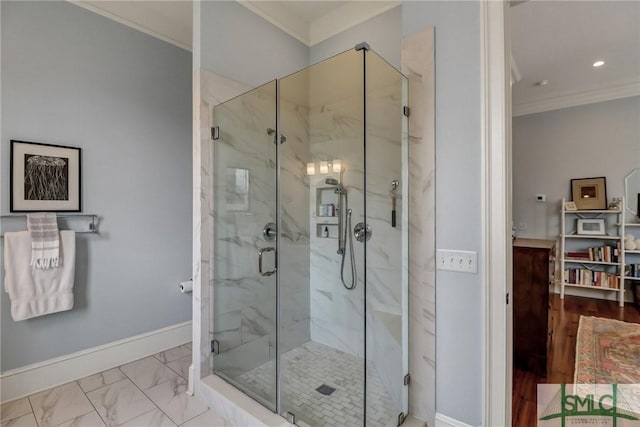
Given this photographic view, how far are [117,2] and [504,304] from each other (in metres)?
3.33

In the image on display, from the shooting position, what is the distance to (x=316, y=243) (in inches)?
95.9

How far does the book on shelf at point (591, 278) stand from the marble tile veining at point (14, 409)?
20.5 feet

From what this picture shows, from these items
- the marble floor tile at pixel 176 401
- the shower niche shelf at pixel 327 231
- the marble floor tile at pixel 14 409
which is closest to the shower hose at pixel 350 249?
the shower niche shelf at pixel 327 231

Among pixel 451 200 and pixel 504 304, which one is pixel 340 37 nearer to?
pixel 451 200

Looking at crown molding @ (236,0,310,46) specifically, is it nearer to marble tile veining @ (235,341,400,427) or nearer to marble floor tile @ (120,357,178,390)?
marble tile veining @ (235,341,400,427)

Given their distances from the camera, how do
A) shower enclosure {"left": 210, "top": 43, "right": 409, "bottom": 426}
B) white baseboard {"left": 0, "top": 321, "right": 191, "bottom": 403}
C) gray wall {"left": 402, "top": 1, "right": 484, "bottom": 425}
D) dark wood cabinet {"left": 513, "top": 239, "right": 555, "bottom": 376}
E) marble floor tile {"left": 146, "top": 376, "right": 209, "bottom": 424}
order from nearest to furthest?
gray wall {"left": 402, "top": 1, "right": 484, "bottom": 425}, shower enclosure {"left": 210, "top": 43, "right": 409, "bottom": 426}, marble floor tile {"left": 146, "top": 376, "right": 209, "bottom": 424}, white baseboard {"left": 0, "top": 321, "right": 191, "bottom": 403}, dark wood cabinet {"left": 513, "top": 239, "right": 555, "bottom": 376}

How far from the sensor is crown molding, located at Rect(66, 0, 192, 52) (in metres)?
2.28

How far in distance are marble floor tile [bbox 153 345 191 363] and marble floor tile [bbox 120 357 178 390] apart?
0.05 metres

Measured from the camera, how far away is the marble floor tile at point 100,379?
2.15 m

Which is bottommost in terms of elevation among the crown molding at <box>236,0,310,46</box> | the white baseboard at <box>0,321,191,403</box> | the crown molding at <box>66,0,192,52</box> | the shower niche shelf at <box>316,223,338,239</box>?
the white baseboard at <box>0,321,191,403</box>

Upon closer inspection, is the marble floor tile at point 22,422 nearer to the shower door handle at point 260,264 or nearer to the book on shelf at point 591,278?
the shower door handle at point 260,264

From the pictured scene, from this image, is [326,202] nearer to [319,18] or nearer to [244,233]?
[244,233]

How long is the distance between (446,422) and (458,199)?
45.6 inches

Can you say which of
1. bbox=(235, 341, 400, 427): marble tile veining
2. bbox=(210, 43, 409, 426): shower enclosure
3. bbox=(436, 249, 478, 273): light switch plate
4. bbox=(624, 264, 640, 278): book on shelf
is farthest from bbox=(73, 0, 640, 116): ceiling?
bbox=(235, 341, 400, 427): marble tile veining
